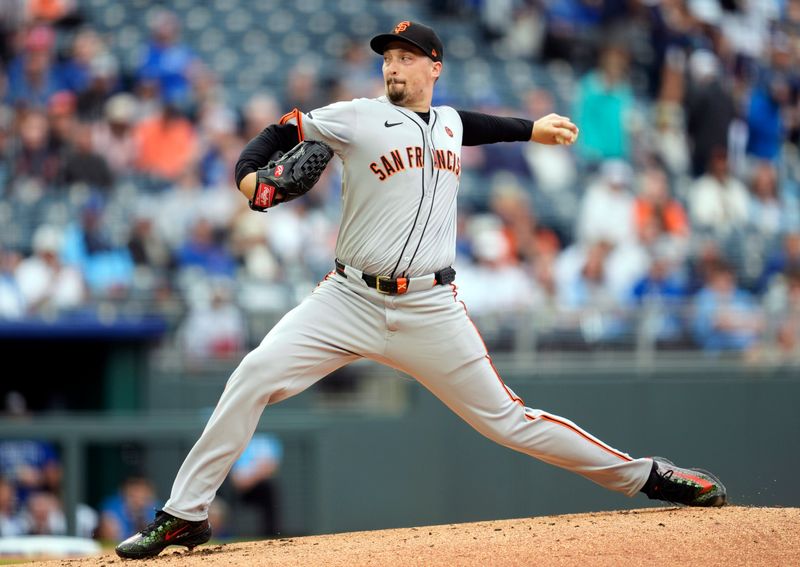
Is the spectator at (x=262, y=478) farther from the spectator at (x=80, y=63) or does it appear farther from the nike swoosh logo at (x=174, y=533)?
the spectator at (x=80, y=63)

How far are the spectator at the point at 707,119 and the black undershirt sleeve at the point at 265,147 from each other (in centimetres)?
803

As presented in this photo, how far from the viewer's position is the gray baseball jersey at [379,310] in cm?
462

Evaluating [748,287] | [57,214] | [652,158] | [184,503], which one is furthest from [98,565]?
[652,158]

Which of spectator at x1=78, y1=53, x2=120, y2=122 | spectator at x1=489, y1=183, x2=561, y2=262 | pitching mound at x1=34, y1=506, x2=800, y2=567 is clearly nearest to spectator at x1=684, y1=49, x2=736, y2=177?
spectator at x1=489, y1=183, x2=561, y2=262

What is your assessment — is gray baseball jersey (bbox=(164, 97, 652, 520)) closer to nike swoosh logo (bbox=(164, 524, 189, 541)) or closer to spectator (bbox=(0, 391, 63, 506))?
nike swoosh logo (bbox=(164, 524, 189, 541))

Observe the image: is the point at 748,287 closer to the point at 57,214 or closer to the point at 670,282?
the point at 670,282

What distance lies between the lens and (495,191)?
10719mm

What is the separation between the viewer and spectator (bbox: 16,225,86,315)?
29.1 feet

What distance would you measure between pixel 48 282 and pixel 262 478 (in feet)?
7.17

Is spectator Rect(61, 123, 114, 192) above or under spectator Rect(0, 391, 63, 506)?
above

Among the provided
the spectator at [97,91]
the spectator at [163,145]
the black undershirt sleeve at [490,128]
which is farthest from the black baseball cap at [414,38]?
the spectator at [97,91]

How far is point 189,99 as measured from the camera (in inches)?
448

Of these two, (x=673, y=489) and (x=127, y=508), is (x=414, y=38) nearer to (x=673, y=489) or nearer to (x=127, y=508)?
(x=673, y=489)

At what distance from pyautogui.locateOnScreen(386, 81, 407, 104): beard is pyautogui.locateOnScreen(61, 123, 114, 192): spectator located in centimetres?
590
